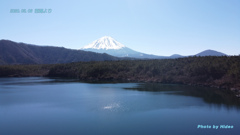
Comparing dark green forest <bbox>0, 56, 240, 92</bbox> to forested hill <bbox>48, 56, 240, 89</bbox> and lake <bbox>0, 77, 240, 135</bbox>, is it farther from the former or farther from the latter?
lake <bbox>0, 77, 240, 135</bbox>

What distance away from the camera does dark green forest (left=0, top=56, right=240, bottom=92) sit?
186ft

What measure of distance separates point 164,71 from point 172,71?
359 centimetres

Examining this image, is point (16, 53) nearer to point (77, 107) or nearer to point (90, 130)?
point (77, 107)

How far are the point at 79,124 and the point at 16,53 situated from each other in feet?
580

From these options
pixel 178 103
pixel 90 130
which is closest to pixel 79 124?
pixel 90 130

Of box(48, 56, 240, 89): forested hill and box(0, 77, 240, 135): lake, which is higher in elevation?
box(48, 56, 240, 89): forested hill

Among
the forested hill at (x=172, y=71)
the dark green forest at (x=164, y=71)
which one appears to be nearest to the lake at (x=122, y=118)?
the forested hill at (x=172, y=71)

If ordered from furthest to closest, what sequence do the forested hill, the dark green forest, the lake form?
the dark green forest → the forested hill → the lake

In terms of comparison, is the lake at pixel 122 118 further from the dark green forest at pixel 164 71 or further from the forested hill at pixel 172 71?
the dark green forest at pixel 164 71

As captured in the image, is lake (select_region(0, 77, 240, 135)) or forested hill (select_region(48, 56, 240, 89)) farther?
forested hill (select_region(48, 56, 240, 89))

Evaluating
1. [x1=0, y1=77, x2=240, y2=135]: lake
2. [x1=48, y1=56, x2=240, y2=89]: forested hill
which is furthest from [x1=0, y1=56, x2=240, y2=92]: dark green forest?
[x1=0, y1=77, x2=240, y2=135]: lake

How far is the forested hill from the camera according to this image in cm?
5642

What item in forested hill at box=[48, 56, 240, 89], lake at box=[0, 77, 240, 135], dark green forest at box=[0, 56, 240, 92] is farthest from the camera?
dark green forest at box=[0, 56, 240, 92]

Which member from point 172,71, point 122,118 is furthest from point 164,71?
point 122,118
